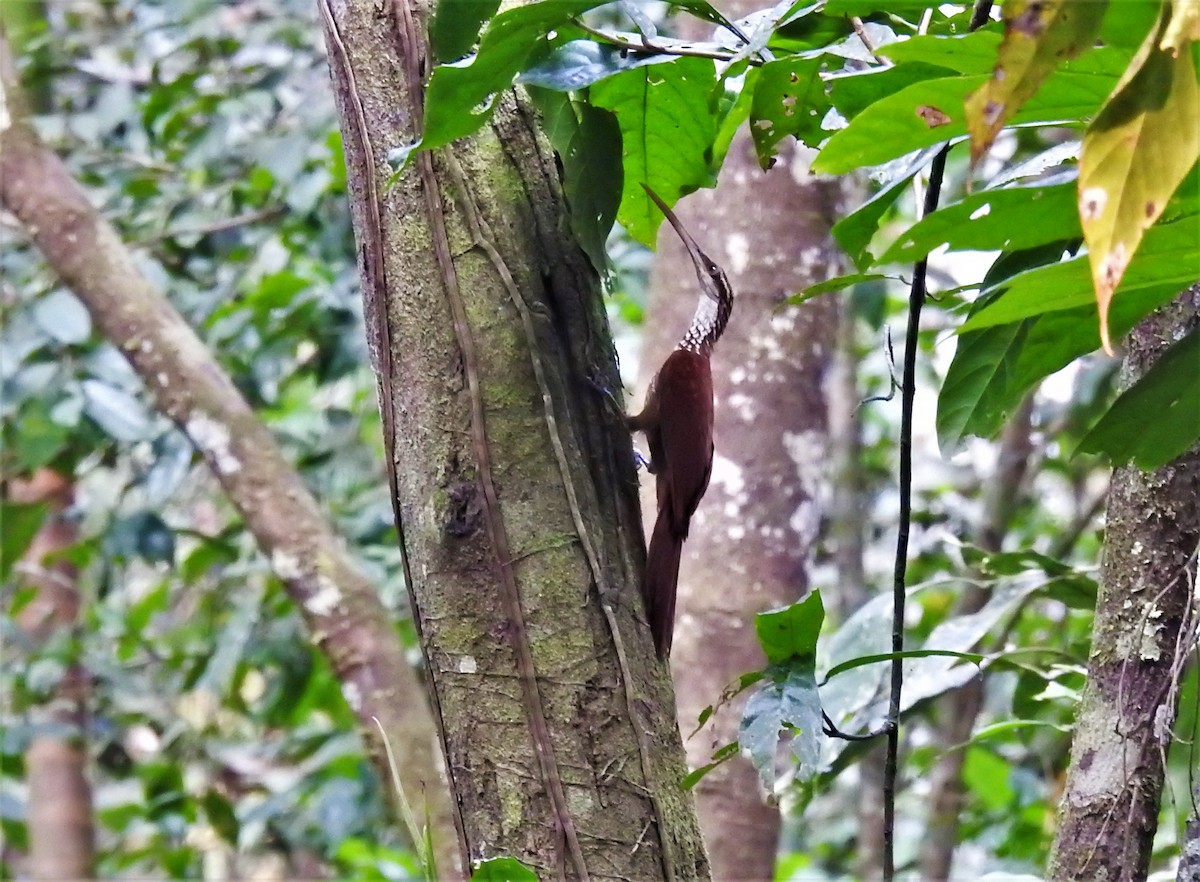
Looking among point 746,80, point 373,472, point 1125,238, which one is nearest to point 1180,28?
point 1125,238

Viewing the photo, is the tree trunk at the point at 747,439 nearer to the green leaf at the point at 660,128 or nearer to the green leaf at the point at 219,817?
the green leaf at the point at 660,128

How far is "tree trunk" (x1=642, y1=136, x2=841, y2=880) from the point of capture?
251 cm

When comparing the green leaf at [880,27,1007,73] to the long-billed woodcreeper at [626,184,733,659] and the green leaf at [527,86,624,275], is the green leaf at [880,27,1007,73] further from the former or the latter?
the long-billed woodcreeper at [626,184,733,659]

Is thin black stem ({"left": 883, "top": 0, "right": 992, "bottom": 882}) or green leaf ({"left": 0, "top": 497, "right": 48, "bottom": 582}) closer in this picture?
thin black stem ({"left": 883, "top": 0, "right": 992, "bottom": 882})

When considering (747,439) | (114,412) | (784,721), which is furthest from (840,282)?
(114,412)

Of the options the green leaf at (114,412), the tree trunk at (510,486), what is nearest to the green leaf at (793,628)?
the tree trunk at (510,486)

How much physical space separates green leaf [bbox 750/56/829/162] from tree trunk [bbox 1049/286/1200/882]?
1.50 ft

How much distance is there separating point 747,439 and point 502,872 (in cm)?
170

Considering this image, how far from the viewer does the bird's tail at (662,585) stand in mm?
1502

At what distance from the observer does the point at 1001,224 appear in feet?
3.05

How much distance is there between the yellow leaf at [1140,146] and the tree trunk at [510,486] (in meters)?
0.82

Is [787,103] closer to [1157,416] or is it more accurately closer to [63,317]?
[1157,416]

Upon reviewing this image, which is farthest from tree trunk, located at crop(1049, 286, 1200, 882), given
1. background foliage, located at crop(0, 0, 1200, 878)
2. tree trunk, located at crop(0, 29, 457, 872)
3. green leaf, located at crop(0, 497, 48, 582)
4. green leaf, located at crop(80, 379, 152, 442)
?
green leaf, located at crop(0, 497, 48, 582)

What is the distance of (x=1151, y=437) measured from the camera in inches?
46.1
